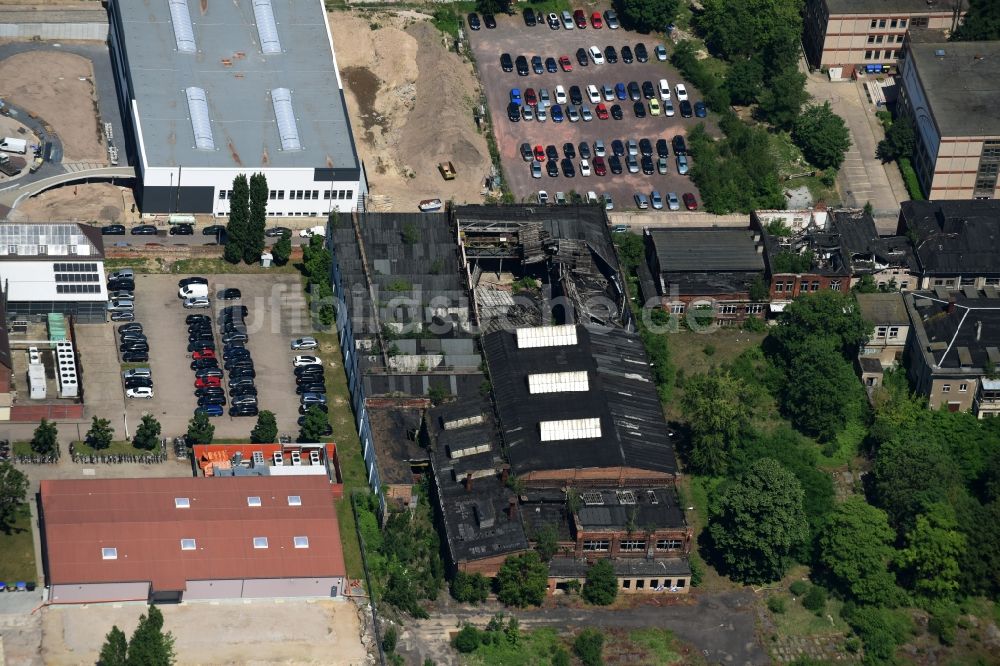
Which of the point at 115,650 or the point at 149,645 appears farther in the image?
the point at 149,645

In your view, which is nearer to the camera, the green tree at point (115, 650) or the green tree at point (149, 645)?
the green tree at point (115, 650)

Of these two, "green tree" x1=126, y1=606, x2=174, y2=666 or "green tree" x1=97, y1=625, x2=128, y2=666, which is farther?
"green tree" x1=126, y1=606, x2=174, y2=666
